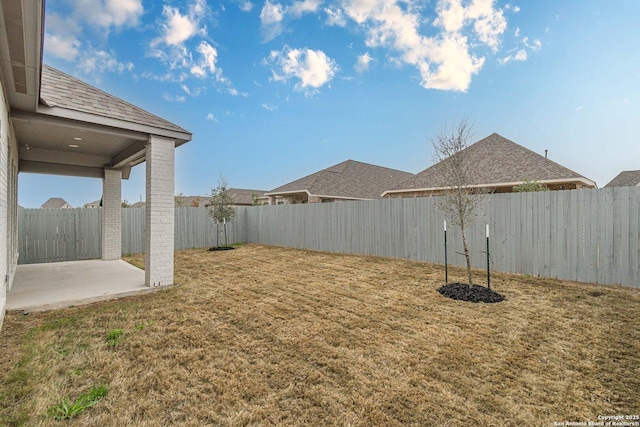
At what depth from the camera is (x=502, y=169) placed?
12.2 meters

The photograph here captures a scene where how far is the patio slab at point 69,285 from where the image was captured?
15.9ft

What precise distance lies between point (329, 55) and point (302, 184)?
8.05 metres

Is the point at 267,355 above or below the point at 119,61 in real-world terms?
below

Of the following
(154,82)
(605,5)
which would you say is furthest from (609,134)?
(154,82)

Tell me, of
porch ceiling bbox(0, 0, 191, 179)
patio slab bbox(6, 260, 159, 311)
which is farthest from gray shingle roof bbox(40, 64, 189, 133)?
→ patio slab bbox(6, 260, 159, 311)

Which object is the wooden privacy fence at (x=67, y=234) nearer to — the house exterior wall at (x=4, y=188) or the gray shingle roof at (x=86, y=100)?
the house exterior wall at (x=4, y=188)

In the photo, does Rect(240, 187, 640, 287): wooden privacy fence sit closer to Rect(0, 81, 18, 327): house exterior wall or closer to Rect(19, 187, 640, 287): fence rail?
Rect(19, 187, 640, 287): fence rail

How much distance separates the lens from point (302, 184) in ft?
59.8

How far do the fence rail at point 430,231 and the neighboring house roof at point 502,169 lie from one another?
3002 millimetres

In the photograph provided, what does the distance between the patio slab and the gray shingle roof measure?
129 inches

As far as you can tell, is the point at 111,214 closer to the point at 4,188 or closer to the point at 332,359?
the point at 4,188

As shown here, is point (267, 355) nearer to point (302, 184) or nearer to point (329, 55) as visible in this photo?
point (329, 55)

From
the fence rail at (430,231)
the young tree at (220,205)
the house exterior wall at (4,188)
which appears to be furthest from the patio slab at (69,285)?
the young tree at (220,205)

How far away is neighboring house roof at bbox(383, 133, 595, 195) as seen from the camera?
35.4 ft
